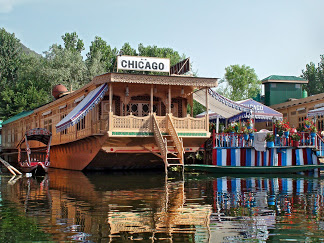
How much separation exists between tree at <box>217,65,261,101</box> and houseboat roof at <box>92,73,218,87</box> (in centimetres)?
2742

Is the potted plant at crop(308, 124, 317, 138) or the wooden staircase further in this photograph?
the potted plant at crop(308, 124, 317, 138)

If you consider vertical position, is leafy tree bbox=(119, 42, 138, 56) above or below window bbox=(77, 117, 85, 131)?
above

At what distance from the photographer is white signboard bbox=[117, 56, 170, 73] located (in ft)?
74.2

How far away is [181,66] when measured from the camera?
86.3 ft

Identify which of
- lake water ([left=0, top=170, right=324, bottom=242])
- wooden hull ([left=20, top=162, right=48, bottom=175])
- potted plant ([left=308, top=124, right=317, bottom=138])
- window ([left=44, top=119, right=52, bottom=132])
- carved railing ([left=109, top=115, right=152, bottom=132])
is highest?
window ([left=44, top=119, right=52, bottom=132])

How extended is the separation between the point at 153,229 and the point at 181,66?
19.2 meters

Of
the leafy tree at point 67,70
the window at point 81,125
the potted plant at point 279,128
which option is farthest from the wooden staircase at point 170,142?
the leafy tree at point 67,70

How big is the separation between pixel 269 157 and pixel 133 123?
6950mm

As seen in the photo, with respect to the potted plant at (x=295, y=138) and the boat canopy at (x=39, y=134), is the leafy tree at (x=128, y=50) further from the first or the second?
the potted plant at (x=295, y=138)

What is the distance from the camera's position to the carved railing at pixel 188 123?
2244 cm

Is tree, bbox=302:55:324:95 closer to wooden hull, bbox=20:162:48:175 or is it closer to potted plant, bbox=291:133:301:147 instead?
potted plant, bbox=291:133:301:147

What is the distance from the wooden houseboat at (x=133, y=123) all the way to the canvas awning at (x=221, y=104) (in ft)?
2.63

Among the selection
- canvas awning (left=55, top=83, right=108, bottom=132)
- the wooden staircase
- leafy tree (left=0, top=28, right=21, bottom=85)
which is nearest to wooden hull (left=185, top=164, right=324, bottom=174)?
the wooden staircase

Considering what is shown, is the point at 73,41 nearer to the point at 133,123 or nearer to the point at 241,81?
the point at 241,81
